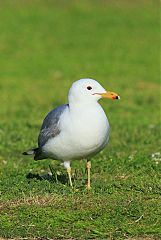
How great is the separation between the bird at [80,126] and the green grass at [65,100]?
1.42 feet

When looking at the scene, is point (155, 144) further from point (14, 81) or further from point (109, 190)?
point (14, 81)

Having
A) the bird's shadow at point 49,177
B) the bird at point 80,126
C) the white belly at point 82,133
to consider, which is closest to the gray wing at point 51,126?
the bird at point 80,126

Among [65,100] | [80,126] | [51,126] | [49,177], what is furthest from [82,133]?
[65,100]

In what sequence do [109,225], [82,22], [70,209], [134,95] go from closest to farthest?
[109,225] < [70,209] < [134,95] < [82,22]

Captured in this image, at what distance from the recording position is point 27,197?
7.86 m

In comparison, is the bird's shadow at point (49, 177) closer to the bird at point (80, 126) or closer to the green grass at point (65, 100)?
the green grass at point (65, 100)

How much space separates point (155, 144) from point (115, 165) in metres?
2.00

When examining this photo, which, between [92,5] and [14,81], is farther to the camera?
[92,5]

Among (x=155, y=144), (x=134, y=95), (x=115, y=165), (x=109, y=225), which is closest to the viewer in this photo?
(x=109, y=225)

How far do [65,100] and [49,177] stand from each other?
7.10 metres

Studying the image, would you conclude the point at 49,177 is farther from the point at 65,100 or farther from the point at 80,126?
the point at 65,100

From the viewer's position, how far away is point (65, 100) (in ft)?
53.5

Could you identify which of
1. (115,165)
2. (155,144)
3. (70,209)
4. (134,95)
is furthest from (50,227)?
(134,95)

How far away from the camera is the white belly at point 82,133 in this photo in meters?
7.87
